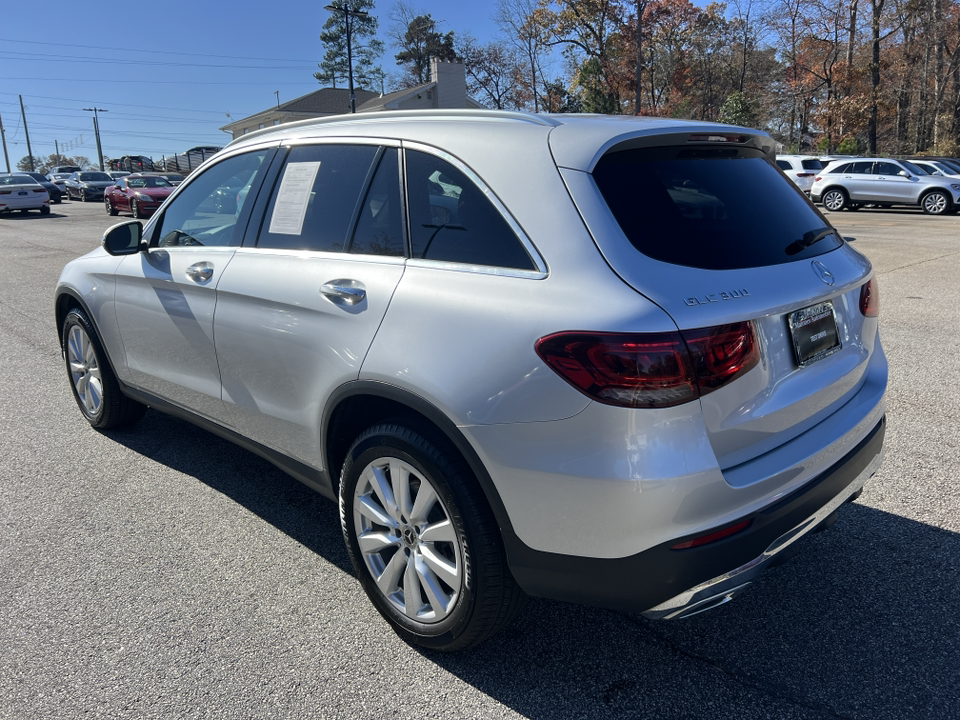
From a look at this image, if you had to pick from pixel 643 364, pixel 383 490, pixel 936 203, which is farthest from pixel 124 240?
pixel 936 203

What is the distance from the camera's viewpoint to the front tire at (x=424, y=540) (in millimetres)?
2357

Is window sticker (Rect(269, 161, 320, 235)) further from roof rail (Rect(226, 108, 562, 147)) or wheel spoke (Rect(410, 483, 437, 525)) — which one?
wheel spoke (Rect(410, 483, 437, 525))

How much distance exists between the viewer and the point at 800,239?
265 cm

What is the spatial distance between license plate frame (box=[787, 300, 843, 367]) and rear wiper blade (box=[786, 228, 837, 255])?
21cm

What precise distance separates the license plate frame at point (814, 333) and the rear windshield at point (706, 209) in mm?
190

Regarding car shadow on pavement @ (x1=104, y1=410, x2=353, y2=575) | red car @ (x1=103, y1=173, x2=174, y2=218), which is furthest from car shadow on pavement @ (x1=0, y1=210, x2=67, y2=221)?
car shadow on pavement @ (x1=104, y1=410, x2=353, y2=575)

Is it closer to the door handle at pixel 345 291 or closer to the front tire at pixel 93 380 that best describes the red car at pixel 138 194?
the front tire at pixel 93 380

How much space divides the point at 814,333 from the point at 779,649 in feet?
3.70

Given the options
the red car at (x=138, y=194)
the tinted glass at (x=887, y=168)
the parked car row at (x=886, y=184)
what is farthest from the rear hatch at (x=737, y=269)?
the red car at (x=138, y=194)

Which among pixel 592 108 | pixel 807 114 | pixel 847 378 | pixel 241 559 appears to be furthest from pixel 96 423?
pixel 807 114

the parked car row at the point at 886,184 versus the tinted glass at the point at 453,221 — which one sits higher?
the tinted glass at the point at 453,221

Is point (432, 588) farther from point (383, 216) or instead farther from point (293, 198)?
point (293, 198)

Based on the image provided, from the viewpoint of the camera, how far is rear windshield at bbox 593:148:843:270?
2.26 metres

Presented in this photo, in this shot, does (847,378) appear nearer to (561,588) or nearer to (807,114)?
(561,588)
